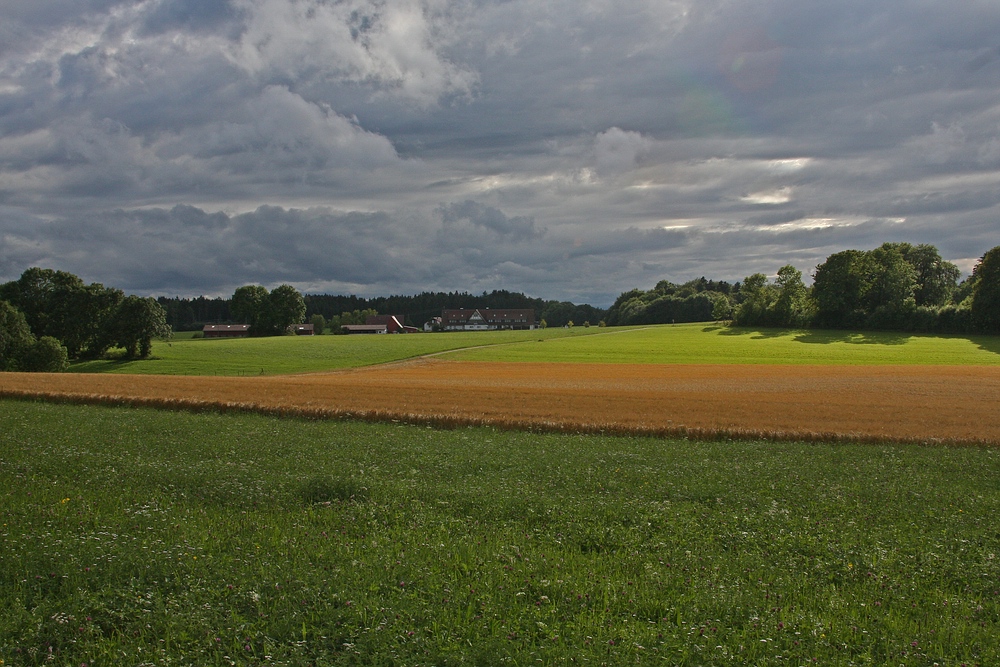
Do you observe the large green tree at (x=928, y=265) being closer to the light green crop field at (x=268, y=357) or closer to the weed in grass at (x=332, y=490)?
the light green crop field at (x=268, y=357)

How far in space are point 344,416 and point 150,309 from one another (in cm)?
6432

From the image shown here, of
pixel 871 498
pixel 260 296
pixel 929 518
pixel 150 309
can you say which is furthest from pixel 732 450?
pixel 260 296

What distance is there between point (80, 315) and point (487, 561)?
306 ft

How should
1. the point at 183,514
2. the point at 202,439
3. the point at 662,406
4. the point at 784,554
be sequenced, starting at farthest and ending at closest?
the point at 662,406, the point at 202,439, the point at 183,514, the point at 784,554

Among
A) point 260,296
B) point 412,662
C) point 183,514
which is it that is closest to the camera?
point 412,662

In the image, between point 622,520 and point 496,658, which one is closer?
point 496,658

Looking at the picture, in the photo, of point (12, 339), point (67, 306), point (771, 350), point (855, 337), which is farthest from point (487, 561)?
point (855, 337)

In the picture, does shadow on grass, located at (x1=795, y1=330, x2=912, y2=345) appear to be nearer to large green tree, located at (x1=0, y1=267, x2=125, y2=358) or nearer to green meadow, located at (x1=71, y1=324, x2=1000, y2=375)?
green meadow, located at (x1=71, y1=324, x2=1000, y2=375)

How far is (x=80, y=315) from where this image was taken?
8512 cm

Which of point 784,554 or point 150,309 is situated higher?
point 150,309

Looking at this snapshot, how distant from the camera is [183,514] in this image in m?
12.5

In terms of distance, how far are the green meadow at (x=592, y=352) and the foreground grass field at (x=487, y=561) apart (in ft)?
188

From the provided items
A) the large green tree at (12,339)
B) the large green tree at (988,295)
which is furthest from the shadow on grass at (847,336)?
the large green tree at (12,339)

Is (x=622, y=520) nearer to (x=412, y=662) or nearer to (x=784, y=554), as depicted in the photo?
(x=784, y=554)
